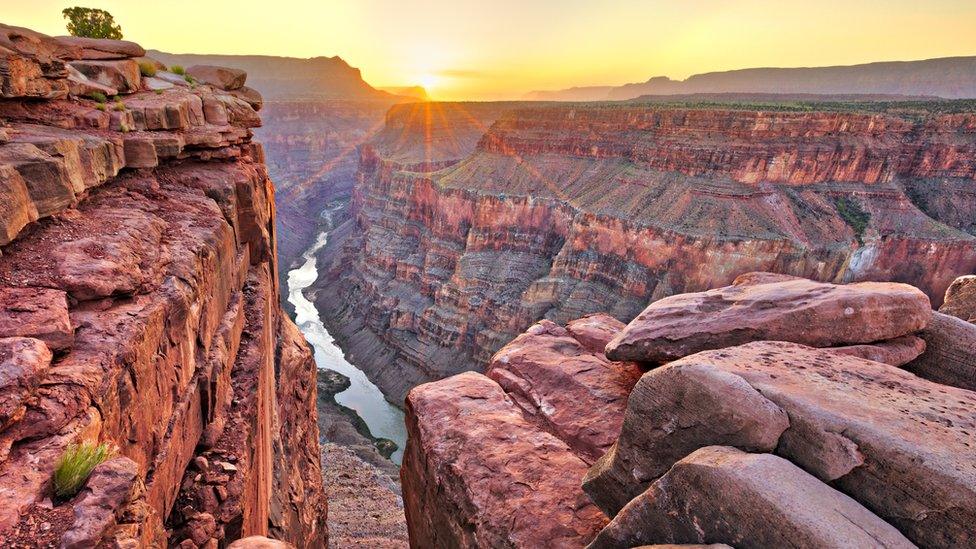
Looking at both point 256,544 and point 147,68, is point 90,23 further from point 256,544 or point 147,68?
point 256,544

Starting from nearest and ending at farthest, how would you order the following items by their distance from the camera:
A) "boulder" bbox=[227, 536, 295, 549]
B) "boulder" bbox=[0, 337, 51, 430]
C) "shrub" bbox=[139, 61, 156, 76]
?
"boulder" bbox=[0, 337, 51, 430] < "boulder" bbox=[227, 536, 295, 549] < "shrub" bbox=[139, 61, 156, 76]

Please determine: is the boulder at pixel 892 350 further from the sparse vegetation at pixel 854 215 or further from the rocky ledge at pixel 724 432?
the sparse vegetation at pixel 854 215

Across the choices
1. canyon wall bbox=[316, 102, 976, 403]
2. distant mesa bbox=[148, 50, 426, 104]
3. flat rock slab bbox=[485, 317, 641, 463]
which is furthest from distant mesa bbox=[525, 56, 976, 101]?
flat rock slab bbox=[485, 317, 641, 463]

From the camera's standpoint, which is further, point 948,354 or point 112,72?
point 112,72

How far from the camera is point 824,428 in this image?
4902 mm

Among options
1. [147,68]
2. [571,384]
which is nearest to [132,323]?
[571,384]

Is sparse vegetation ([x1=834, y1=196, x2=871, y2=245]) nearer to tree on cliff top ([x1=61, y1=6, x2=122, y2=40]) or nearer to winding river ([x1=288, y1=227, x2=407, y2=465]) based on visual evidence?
winding river ([x1=288, y1=227, x2=407, y2=465])

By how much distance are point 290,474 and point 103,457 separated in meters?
8.68

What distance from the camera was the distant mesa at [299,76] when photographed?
135750 millimetres

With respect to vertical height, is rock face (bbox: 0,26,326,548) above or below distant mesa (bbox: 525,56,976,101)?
below

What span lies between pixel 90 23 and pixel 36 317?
23.0 meters

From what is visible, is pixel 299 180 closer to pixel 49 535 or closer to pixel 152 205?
pixel 152 205

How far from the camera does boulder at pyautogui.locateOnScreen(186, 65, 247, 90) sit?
18297 millimetres

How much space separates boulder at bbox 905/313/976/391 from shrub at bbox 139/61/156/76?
64.8 ft
